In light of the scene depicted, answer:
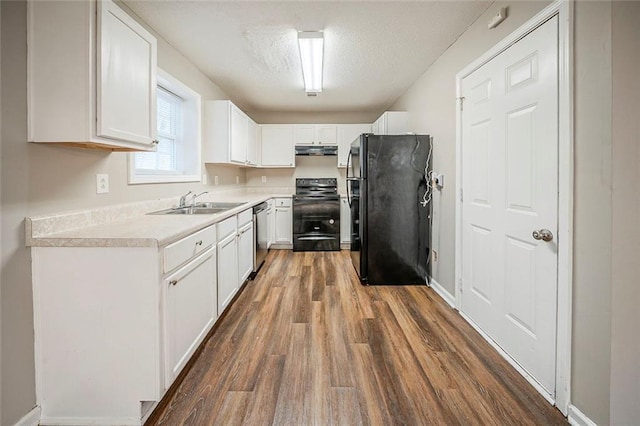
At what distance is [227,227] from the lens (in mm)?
2602

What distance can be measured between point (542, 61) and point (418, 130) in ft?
6.94

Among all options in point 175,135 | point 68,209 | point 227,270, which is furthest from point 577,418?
point 175,135

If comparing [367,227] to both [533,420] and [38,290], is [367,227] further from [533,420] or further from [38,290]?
[38,290]

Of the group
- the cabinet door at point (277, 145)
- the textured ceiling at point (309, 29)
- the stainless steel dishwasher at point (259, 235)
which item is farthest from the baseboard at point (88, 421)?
the cabinet door at point (277, 145)

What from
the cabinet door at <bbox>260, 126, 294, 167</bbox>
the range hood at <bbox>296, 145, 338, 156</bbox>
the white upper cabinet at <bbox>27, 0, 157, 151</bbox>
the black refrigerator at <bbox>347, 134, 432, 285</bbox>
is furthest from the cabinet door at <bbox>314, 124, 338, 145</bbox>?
the white upper cabinet at <bbox>27, 0, 157, 151</bbox>

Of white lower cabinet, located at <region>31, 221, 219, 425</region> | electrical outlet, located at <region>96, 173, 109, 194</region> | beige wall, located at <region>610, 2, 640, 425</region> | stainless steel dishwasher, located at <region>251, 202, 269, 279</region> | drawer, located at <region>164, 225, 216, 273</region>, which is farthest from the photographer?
stainless steel dishwasher, located at <region>251, 202, 269, 279</region>

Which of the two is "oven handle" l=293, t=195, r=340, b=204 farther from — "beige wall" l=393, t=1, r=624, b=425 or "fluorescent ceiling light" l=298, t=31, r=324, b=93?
"beige wall" l=393, t=1, r=624, b=425

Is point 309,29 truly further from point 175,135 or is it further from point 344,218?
point 344,218

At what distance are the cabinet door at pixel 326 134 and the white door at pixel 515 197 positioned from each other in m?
3.04

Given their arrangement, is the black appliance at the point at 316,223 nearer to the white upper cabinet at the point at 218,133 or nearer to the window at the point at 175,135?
the white upper cabinet at the point at 218,133

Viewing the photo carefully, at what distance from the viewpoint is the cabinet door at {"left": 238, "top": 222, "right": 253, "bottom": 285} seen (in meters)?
3.04

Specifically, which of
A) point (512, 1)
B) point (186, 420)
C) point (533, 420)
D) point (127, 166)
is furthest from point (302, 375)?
point (512, 1)

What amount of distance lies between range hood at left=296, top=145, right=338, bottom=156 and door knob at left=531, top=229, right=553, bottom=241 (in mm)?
3969

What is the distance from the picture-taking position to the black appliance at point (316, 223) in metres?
5.09
